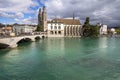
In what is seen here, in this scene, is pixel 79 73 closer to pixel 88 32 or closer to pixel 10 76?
pixel 10 76

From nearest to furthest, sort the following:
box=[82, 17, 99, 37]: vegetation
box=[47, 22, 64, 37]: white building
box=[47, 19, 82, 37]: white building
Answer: box=[82, 17, 99, 37]: vegetation, box=[47, 22, 64, 37]: white building, box=[47, 19, 82, 37]: white building

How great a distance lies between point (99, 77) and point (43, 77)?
5426 mm

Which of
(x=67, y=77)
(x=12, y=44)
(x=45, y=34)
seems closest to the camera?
(x=67, y=77)

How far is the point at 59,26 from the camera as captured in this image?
139 m

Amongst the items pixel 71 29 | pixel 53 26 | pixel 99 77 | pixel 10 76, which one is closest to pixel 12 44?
pixel 10 76

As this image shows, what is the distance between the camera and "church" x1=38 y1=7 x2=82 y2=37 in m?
137

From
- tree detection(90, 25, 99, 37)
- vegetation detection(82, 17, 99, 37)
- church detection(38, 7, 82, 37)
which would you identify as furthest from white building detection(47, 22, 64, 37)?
tree detection(90, 25, 99, 37)

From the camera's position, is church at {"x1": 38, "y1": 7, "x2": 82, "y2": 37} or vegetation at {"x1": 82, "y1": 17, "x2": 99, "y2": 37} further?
church at {"x1": 38, "y1": 7, "x2": 82, "y2": 37}

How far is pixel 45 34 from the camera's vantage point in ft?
424

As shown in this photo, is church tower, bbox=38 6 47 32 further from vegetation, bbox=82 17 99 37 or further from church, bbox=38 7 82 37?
A: vegetation, bbox=82 17 99 37

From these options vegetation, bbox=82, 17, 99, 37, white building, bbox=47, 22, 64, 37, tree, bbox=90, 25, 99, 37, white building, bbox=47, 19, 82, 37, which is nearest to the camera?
tree, bbox=90, 25, 99, 37

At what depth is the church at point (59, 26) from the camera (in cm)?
13675

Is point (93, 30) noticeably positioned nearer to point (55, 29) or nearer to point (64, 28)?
point (64, 28)

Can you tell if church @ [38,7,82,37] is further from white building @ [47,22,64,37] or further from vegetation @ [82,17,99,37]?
vegetation @ [82,17,99,37]
